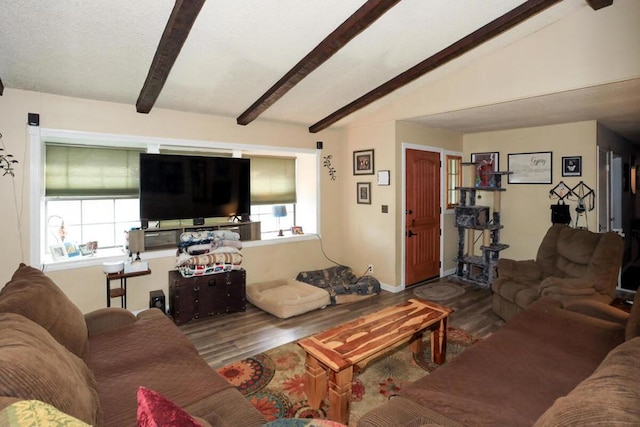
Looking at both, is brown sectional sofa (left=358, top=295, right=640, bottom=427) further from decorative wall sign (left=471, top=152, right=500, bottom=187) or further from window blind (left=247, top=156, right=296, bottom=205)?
window blind (left=247, top=156, right=296, bottom=205)

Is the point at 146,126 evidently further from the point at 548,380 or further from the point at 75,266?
the point at 548,380

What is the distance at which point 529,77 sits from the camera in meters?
3.53

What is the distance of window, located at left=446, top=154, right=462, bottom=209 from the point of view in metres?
5.89

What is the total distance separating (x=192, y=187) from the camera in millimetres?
4152

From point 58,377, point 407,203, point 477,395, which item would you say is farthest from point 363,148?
point 58,377

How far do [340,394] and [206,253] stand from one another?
245cm

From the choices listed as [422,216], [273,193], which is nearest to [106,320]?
[273,193]

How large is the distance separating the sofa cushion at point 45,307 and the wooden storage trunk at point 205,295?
67.2 inches

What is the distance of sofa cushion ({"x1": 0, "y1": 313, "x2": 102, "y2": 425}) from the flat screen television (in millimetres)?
2595

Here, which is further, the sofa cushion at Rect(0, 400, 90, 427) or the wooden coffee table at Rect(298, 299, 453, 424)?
the wooden coffee table at Rect(298, 299, 453, 424)

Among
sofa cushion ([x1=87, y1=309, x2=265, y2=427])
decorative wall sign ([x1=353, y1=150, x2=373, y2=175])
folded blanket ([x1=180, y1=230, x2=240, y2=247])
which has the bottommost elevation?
sofa cushion ([x1=87, y1=309, x2=265, y2=427])

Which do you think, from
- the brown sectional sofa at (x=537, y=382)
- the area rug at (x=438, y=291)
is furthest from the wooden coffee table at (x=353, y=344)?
the area rug at (x=438, y=291)

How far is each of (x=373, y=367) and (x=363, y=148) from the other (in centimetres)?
335

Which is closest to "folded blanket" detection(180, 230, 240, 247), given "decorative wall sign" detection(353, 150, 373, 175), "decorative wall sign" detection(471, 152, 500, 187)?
"decorative wall sign" detection(353, 150, 373, 175)
